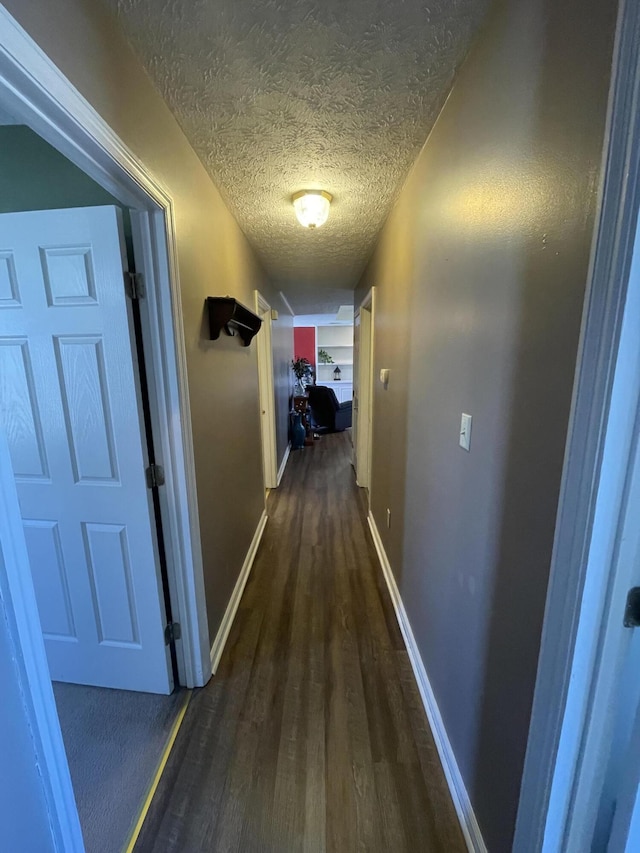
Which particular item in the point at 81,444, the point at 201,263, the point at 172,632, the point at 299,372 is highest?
the point at 201,263

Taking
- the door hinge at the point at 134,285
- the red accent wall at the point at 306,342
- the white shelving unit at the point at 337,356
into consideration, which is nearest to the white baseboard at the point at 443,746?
the door hinge at the point at 134,285

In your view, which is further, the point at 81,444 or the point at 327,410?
the point at 327,410

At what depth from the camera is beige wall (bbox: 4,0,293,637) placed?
2.67 ft

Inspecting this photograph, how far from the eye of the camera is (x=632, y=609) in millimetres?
607

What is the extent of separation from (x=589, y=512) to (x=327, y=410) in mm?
6085

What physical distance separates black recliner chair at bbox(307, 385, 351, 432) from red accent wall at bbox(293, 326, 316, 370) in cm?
153

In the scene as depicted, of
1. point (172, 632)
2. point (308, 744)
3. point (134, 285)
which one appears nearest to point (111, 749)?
point (172, 632)

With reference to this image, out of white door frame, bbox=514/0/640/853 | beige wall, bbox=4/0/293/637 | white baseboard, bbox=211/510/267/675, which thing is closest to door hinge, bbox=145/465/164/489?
beige wall, bbox=4/0/293/637

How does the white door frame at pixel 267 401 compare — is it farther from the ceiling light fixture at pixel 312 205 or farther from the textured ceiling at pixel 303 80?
the textured ceiling at pixel 303 80

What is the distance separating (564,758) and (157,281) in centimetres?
168

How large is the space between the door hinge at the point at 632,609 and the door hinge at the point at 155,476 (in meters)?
1.41

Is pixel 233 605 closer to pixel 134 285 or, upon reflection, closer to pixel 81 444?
pixel 81 444

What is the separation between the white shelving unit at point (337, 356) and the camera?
26.3 ft

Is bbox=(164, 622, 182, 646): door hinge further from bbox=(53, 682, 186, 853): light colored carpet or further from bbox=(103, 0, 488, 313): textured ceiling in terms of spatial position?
bbox=(103, 0, 488, 313): textured ceiling
